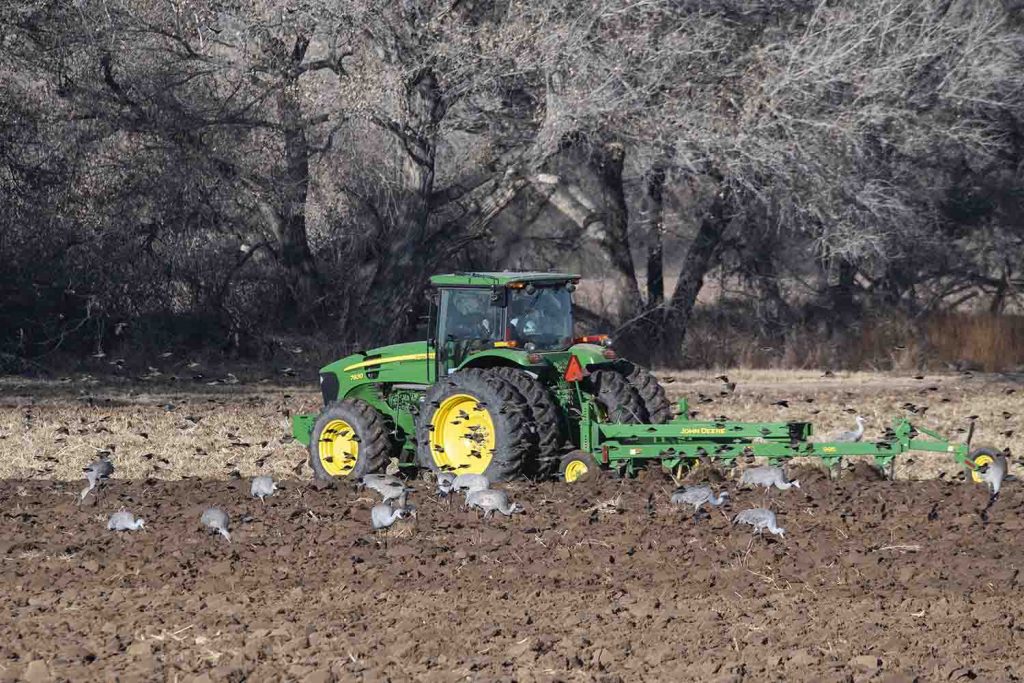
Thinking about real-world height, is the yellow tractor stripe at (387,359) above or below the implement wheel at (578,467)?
above

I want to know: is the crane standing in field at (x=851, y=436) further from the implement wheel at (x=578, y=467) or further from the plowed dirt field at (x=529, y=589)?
the implement wheel at (x=578, y=467)

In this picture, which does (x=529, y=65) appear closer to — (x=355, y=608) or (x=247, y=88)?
(x=247, y=88)

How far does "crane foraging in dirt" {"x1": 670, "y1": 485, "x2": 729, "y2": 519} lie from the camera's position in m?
10.2

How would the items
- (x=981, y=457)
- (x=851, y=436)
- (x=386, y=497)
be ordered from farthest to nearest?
(x=851, y=436)
(x=981, y=457)
(x=386, y=497)

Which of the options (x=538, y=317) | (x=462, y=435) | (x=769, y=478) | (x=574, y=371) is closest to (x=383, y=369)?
(x=462, y=435)

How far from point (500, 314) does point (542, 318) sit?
1.14 feet

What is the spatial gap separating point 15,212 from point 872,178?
500 inches

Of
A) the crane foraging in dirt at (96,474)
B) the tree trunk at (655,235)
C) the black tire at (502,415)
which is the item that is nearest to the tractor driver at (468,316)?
the black tire at (502,415)

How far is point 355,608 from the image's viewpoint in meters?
8.05

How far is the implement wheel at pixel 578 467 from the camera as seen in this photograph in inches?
441

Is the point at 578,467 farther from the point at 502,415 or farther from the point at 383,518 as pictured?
the point at 383,518

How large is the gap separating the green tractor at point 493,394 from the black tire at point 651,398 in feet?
0.03

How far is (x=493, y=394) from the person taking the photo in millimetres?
11094

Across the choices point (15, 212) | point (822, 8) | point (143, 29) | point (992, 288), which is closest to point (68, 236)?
point (15, 212)
